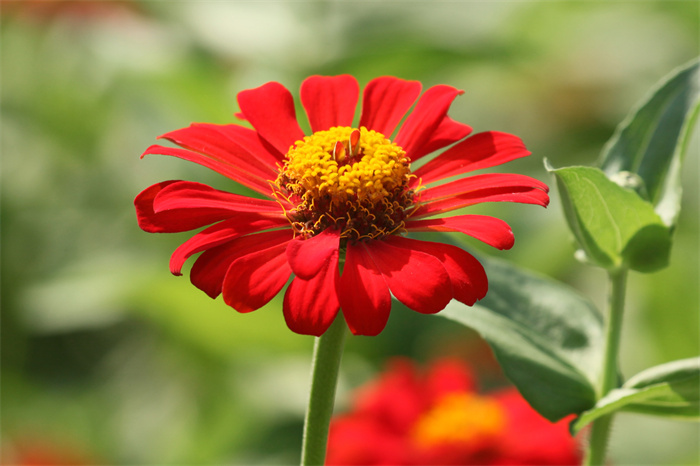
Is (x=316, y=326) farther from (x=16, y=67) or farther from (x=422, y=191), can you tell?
(x=16, y=67)

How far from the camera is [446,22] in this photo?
2209 mm

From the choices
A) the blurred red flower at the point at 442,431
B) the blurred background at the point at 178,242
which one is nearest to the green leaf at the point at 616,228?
the blurred red flower at the point at 442,431

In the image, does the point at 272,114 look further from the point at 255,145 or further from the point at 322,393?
the point at 322,393

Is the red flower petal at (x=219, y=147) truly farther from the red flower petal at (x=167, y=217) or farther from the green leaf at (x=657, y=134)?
the green leaf at (x=657, y=134)

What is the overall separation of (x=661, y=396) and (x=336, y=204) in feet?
1.23

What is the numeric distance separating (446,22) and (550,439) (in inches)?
54.2

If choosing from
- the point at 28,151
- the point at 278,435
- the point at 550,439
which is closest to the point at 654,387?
the point at 550,439

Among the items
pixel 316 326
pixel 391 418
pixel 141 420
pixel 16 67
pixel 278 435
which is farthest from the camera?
pixel 16 67

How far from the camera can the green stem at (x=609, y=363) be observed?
0.78 metres

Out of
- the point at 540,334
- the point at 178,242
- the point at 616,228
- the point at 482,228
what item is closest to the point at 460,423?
the point at 540,334

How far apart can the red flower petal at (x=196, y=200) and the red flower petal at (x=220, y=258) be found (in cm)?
3

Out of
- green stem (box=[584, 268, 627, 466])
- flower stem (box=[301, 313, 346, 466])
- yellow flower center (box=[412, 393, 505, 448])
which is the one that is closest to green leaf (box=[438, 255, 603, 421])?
green stem (box=[584, 268, 627, 466])

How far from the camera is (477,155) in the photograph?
785mm

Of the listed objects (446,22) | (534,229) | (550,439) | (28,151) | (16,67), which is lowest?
(550,439)
